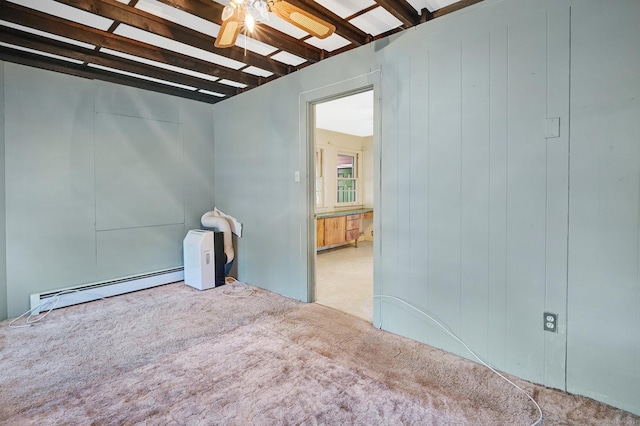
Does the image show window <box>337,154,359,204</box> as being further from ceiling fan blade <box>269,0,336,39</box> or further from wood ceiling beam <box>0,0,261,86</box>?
ceiling fan blade <box>269,0,336,39</box>

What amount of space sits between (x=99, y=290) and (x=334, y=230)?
3958 millimetres

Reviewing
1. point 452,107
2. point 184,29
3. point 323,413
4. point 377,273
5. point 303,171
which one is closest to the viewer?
point 323,413

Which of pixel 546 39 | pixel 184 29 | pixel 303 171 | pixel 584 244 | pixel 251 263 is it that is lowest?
pixel 251 263

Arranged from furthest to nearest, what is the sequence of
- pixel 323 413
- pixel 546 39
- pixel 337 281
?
pixel 337 281
pixel 546 39
pixel 323 413

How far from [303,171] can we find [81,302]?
2818mm

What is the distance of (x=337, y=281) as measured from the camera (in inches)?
181

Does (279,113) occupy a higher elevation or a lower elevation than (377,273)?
higher

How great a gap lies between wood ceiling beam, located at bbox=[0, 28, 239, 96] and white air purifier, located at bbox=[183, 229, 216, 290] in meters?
1.82

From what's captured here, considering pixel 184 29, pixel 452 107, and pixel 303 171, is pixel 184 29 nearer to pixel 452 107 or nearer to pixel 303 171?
pixel 303 171

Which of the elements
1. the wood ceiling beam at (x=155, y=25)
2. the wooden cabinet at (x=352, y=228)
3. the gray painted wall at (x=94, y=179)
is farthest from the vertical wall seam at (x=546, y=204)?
the wooden cabinet at (x=352, y=228)

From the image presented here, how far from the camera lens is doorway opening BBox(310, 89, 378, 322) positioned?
4160 millimetres

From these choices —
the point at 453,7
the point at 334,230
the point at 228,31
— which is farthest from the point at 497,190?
the point at 334,230

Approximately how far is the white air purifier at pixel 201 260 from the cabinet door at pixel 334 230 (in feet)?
8.68

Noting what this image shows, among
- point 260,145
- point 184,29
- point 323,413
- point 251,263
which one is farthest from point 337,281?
point 184,29
